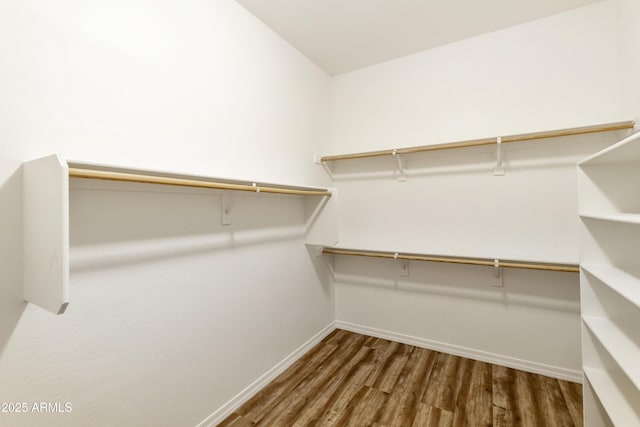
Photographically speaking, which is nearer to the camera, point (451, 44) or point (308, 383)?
point (308, 383)

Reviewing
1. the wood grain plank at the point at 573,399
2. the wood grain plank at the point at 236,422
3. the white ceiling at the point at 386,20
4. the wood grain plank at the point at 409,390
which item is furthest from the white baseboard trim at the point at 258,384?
the white ceiling at the point at 386,20

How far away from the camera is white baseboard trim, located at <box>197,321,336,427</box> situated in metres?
1.63

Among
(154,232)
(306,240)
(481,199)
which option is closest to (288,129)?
(306,240)

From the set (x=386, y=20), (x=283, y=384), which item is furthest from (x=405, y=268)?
(x=386, y=20)

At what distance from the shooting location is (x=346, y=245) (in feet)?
8.94

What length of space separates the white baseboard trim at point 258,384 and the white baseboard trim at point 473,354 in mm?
402

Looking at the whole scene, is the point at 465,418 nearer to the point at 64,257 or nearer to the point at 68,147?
the point at 64,257

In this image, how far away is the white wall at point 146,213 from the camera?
989 mm

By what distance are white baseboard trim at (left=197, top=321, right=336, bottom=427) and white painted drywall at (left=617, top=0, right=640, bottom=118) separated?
2681 mm

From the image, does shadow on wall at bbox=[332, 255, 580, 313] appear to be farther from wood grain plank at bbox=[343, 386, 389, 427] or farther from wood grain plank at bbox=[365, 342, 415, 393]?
wood grain plank at bbox=[343, 386, 389, 427]

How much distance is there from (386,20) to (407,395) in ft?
8.47

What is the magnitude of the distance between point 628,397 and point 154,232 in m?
2.27

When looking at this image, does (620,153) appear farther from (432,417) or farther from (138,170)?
(138,170)

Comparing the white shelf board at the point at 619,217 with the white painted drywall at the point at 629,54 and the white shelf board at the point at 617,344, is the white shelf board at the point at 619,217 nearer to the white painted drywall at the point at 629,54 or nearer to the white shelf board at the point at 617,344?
the white shelf board at the point at 617,344
